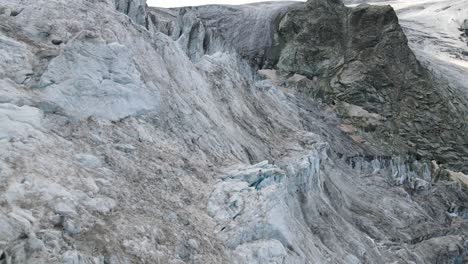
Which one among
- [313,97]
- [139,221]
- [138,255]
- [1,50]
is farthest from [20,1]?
[313,97]

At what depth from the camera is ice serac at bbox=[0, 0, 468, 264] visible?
888cm

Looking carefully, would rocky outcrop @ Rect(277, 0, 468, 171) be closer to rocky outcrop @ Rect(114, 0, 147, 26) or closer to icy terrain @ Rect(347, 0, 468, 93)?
icy terrain @ Rect(347, 0, 468, 93)

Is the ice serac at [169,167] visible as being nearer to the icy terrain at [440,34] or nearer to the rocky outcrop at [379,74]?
the rocky outcrop at [379,74]

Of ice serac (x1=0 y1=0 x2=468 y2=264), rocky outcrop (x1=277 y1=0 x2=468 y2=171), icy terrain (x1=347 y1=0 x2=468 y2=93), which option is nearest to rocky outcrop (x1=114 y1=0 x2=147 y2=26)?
ice serac (x1=0 y1=0 x2=468 y2=264)

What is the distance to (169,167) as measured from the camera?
486 inches

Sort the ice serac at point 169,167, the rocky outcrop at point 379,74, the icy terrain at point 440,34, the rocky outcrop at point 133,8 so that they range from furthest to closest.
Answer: the icy terrain at point 440,34
the rocky outcrop at point 379,74
the rocky outcrop at point 133,8
the ice serac at point 169,167

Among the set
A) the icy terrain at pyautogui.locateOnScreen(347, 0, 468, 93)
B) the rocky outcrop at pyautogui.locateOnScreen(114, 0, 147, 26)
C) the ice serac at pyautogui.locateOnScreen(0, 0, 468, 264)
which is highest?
the rocky outcrop at pyautogui.locateOnScreen(114, 0, 147, 26)

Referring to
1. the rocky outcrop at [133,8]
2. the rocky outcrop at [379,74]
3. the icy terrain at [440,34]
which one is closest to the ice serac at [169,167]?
the rocky outcrop at [133,8]

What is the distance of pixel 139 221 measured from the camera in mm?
9516

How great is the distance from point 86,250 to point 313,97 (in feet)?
108

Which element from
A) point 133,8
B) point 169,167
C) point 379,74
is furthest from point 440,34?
point 169,167

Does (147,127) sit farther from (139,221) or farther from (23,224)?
(23,224)

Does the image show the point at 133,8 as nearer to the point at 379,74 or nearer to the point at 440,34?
the point at 379,74

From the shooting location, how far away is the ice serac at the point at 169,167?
8883mm
